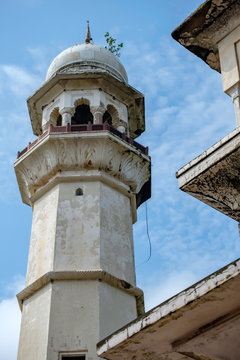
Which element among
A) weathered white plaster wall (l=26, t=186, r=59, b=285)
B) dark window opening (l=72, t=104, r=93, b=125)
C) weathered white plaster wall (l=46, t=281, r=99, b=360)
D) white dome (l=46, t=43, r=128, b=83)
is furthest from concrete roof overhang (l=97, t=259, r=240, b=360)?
dark window opening (l=72, t=104, r=93, b=125)

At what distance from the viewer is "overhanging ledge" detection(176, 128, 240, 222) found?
546 cm

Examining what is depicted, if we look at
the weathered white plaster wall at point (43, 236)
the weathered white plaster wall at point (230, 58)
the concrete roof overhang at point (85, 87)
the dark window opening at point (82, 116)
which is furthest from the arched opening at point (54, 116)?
the weathered white plaster wall at point (230, 58)

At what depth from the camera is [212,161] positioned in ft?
18.1

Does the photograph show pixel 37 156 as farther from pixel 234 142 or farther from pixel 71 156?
pixel 234 142

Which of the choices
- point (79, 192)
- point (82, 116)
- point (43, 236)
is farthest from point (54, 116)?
point (43, 236)

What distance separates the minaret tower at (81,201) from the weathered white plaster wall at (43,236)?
3cm

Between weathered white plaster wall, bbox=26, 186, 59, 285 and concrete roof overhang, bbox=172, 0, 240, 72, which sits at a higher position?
weathered white plaster wall, bbox=26, 186, 59, 285

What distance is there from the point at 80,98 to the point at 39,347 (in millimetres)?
8406

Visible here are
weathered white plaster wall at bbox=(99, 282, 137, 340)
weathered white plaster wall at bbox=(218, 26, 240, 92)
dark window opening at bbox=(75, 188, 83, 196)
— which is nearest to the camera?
weathered white plaster wall at bbox=(218, 26, 240, 92)

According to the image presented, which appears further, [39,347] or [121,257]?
[121,257]

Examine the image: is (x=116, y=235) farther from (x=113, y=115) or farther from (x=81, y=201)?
(x=113, y=115)

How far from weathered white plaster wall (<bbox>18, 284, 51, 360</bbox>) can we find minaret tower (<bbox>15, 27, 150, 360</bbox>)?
0.03 m

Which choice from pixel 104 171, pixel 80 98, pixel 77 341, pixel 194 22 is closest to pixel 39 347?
pixel 77 341

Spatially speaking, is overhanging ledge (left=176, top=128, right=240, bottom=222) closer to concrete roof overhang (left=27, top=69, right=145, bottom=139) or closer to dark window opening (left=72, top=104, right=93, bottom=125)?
concrete roof overhang (left=27, top=69, right=145, bottom=139)
